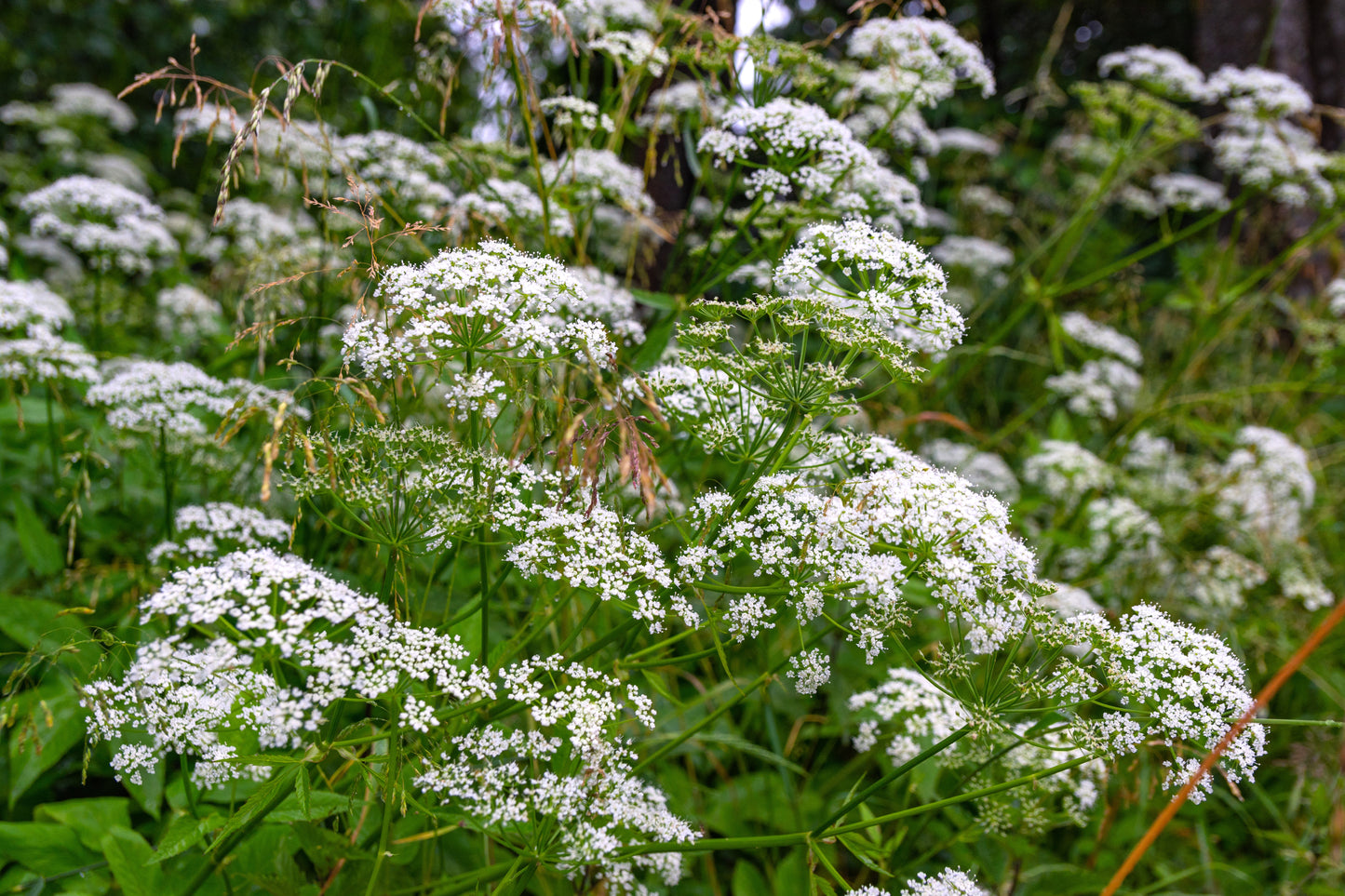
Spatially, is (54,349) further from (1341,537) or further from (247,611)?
(1341,537)

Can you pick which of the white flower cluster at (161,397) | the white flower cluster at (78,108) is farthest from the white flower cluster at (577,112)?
the white flower cluster at (78,108)

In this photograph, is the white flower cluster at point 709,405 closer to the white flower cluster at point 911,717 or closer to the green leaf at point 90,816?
the white flower cluster at point 911,717

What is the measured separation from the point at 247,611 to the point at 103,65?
1149cm

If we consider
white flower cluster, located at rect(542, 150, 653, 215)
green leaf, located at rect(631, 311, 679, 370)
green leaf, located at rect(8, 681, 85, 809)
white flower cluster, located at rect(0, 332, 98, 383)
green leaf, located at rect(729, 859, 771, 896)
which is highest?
white flower cluster, located at rect(542, 150, 653, 215)

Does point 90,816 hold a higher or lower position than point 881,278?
lower

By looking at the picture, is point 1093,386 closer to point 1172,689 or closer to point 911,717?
point 911,717

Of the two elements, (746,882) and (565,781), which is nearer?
(565,781)

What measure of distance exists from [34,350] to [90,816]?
69.9 inches

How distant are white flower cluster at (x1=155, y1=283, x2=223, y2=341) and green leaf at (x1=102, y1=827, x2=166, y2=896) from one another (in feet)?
10.1

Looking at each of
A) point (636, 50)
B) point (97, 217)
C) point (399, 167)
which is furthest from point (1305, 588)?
point (97, 217)

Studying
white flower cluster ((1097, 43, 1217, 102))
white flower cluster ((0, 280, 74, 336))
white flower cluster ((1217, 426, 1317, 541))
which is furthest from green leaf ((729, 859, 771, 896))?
white flower cluster ((1097, 43, 1217, 102))

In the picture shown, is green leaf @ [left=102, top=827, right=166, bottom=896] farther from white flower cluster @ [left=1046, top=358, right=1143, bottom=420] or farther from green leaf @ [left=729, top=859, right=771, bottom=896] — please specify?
white flower cluster @ [left=1046, top=358, right=1143, bottom=420]

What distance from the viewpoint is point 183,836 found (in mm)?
2070

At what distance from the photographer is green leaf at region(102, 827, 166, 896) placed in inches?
89.5
